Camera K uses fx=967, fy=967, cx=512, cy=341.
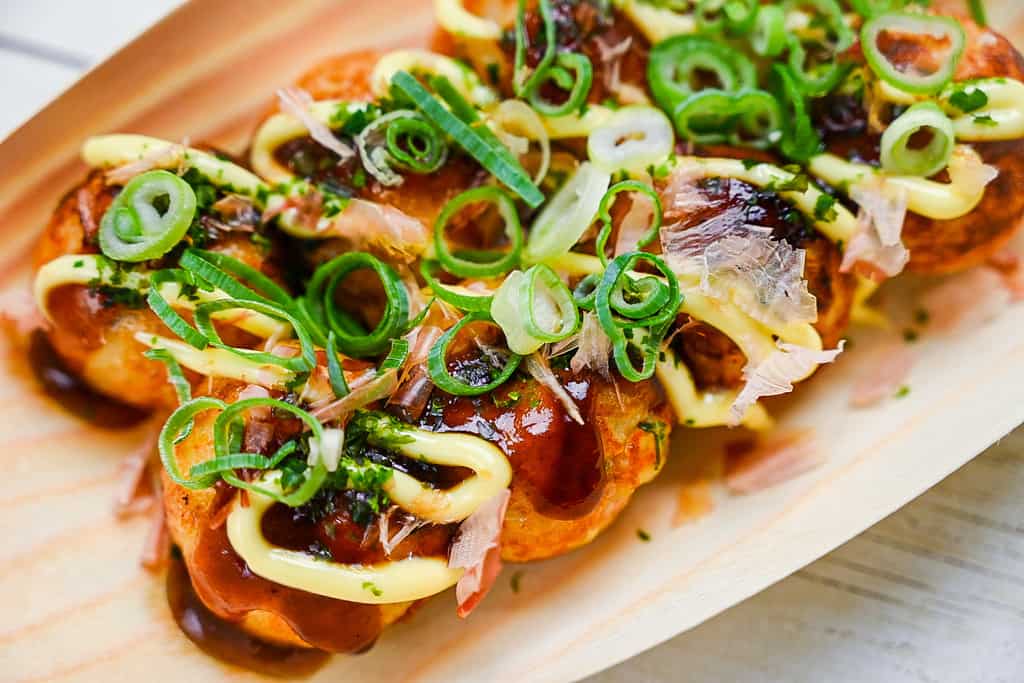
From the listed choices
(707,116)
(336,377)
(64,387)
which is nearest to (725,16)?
(707,116)

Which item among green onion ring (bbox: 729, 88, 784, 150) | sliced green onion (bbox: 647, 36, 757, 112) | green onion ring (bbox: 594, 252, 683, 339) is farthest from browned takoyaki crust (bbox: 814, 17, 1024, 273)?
green onion ring (bbox: 594, 252, 683, 339)

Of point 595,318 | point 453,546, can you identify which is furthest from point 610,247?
point 453,546

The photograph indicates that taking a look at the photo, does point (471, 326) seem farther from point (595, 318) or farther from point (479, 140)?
point (479, 140)

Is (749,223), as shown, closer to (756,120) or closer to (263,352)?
(756,120)

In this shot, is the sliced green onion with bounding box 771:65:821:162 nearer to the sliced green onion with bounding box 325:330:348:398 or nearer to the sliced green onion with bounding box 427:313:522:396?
the sliced green onion with bounding box 427:313:522:396

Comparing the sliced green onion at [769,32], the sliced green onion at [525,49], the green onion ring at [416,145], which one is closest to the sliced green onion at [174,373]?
the green onion ring at [416,145]
